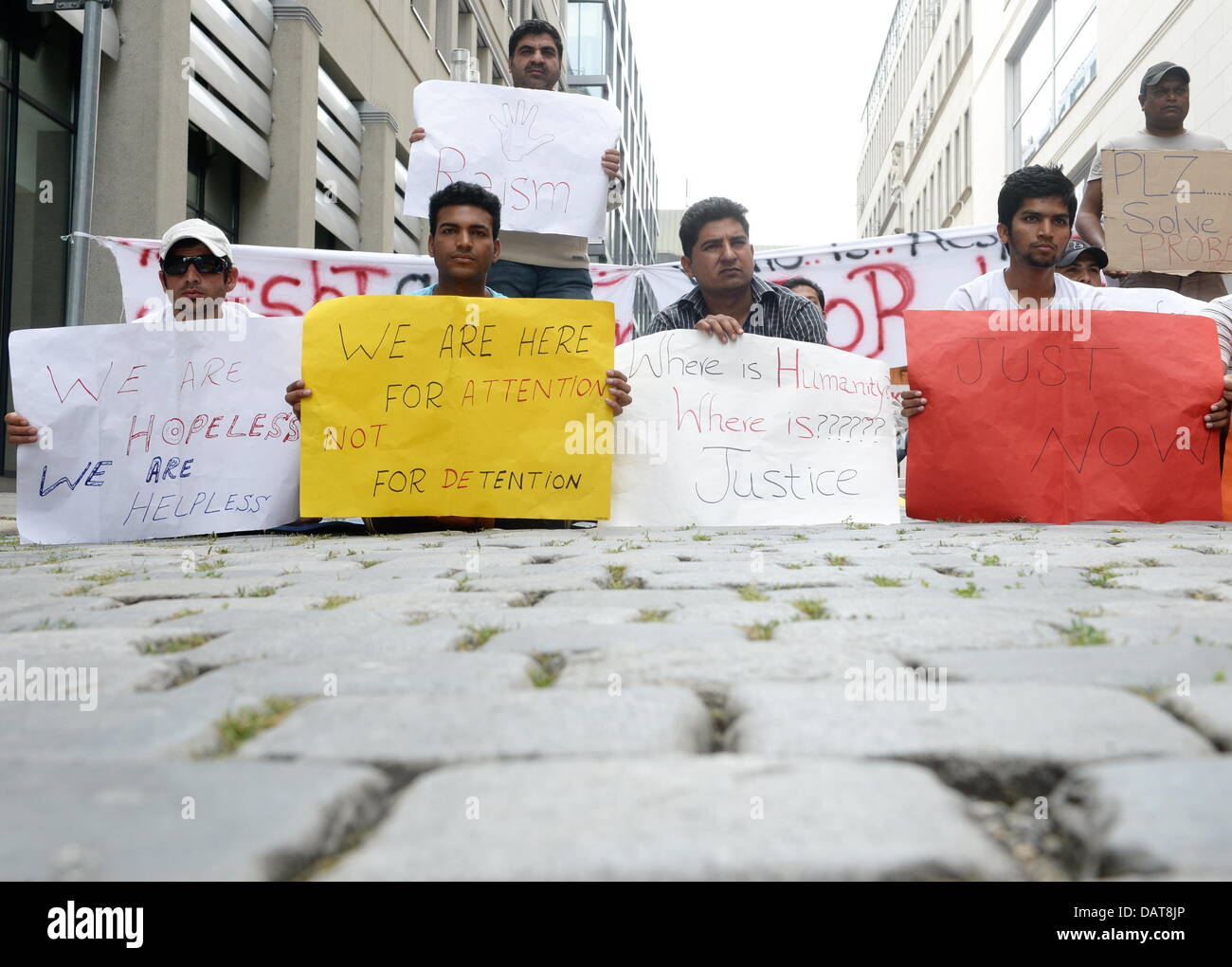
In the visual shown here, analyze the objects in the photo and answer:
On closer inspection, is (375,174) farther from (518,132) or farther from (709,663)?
(709,663)

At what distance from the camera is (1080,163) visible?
58.7 ft

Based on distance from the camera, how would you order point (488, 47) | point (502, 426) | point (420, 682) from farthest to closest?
1. point (488, 47)
2. point (502, 426)
3. point (420, 682)

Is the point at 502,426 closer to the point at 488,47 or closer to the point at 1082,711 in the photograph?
the point at 1082,711

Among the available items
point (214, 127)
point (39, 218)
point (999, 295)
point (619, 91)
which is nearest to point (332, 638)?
point (999, 295)

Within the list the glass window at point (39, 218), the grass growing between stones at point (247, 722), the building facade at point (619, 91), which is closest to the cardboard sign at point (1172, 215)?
the grass growing between stones at point (247, 722)

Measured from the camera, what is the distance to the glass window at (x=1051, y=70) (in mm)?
18234

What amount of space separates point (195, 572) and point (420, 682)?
1836 millimetres

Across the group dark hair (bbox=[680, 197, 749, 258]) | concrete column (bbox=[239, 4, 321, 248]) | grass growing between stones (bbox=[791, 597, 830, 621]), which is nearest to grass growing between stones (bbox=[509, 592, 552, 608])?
grass growing between stones (bbox=[791, 597, 830, 621])

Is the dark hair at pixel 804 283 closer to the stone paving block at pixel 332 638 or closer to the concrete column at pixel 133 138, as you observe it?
the concrete column at pixel 133 138

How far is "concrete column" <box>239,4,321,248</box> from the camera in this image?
12.3m

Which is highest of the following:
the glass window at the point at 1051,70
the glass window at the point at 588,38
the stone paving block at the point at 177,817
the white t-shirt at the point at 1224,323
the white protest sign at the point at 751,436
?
the glass window at the point at 588,38

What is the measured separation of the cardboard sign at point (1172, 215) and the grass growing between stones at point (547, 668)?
545 cm

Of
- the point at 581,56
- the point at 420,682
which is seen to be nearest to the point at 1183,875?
the point at 420,682

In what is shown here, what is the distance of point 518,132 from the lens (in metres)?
5.94
